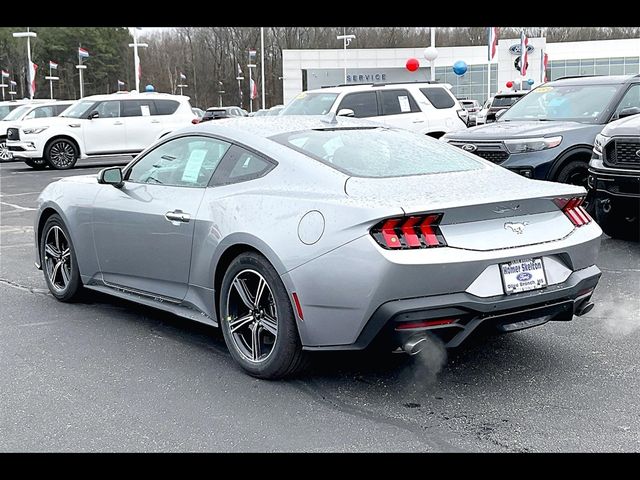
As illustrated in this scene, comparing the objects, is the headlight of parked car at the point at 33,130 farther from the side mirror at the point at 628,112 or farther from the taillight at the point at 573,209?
the taillight at the point at 573,209

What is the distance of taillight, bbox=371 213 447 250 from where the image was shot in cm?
400

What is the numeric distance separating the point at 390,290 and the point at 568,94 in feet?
25.7

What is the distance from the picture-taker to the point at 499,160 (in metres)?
9.63

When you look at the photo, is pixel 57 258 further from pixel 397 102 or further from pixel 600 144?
pixel 397 102

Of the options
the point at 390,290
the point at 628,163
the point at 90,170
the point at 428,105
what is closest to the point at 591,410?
the point at 390,290

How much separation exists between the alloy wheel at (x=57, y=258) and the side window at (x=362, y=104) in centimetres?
978

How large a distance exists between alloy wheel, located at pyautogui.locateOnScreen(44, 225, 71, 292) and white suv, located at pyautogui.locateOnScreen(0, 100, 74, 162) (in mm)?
17173

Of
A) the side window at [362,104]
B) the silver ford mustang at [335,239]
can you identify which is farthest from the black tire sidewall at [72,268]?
the side window at [362,104]

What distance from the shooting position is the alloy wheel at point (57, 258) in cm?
648

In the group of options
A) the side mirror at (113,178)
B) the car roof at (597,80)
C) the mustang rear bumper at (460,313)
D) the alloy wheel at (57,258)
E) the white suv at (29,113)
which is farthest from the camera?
the white suv at (29,113)

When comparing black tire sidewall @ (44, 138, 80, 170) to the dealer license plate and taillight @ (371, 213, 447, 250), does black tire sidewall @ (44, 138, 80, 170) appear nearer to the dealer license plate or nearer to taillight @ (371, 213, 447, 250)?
taillight @ (371, 213, 447, 250)

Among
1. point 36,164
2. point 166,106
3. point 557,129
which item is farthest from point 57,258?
point 36,164

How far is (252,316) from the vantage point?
4613mm
